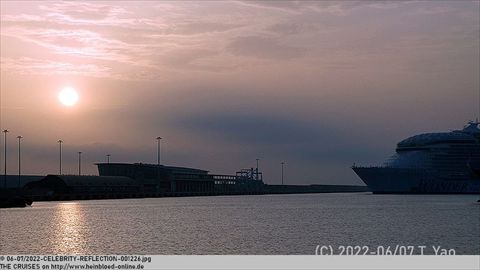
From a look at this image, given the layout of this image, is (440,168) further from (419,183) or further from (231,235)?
(231,235)

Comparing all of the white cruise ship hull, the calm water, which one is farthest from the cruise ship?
the calm water

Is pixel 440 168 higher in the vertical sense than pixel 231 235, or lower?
higher

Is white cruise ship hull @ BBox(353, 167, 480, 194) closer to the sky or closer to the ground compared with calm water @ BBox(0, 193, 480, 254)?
closer to the sky

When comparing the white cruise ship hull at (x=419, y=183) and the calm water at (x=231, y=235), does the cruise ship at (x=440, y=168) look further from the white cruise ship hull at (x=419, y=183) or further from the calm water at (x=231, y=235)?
the calm water at (x=231, y=235)

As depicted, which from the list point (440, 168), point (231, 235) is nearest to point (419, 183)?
point (440, 168)

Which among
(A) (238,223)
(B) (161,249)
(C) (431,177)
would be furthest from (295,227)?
(C) (431,177)

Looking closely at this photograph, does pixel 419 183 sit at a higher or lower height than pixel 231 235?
higher

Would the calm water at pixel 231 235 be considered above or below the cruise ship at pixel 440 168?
below

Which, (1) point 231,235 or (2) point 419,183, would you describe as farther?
(2) point 419,183

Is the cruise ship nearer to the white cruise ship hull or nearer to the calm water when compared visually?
the white cruise ship hull

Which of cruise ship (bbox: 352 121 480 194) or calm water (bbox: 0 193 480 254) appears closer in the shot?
calm water (bbox: 0 193 480 254)

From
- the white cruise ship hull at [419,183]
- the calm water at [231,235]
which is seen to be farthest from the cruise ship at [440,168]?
the calm water at [231,235]

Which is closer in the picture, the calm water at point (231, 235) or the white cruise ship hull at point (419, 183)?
the calm water at point (231, 235)

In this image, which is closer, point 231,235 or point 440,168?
point 231,235
